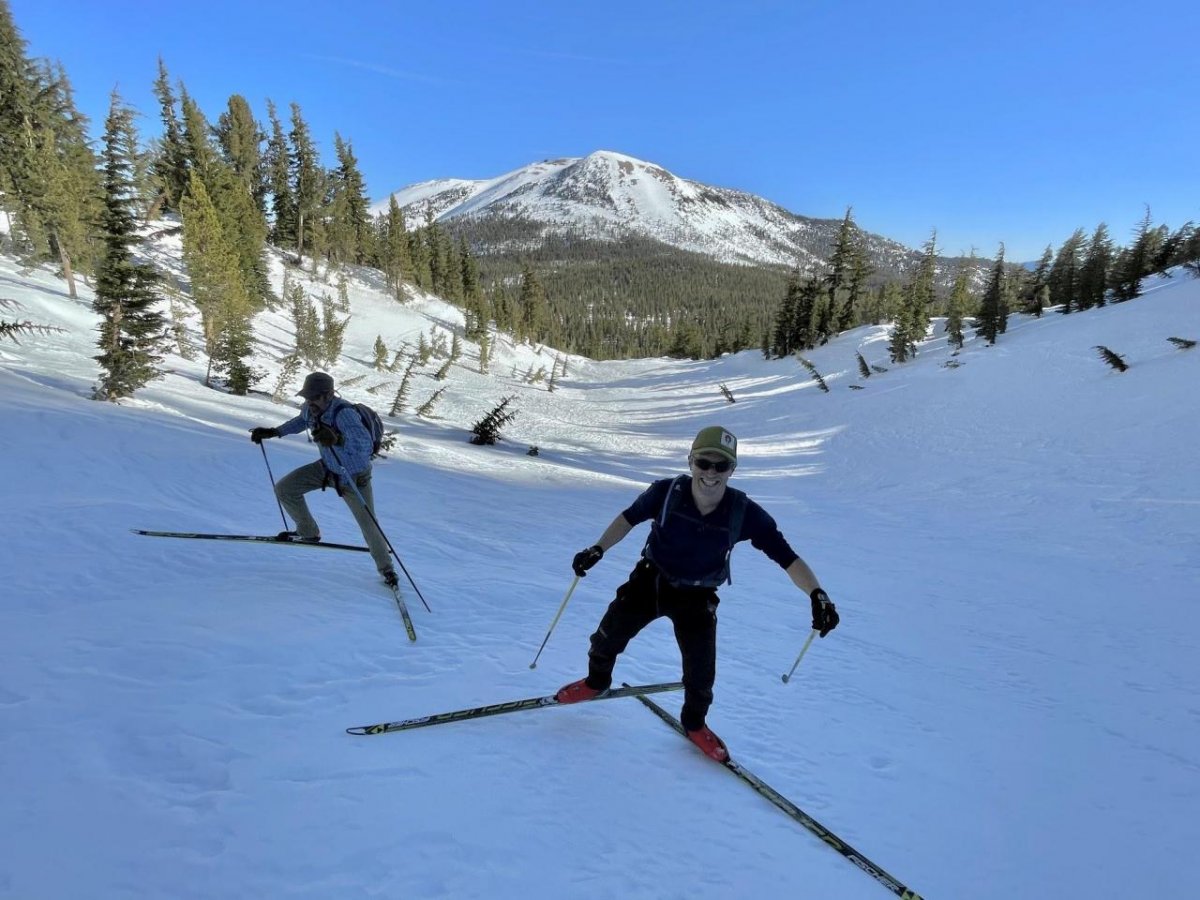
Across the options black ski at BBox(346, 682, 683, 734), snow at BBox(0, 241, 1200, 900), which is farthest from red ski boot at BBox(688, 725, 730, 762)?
black ski at BBox(346, 682, 683, 734)

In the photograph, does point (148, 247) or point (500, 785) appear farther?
point (148, 247)

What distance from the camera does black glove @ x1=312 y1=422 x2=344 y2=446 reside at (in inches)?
258

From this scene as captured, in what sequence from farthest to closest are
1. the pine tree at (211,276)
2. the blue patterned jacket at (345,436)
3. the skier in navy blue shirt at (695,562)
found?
the pine tree at (211,276) < the blue patterned jacket at (345,436) < the skier in navy blue shirt at (695,562)

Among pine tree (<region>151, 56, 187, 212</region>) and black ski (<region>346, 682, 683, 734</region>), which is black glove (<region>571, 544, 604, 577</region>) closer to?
black ski (<region>346, 682, 683, 734</region>)

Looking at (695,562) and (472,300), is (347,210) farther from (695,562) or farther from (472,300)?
(695,562)

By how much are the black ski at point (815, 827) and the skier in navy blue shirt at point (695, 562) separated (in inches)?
9.4

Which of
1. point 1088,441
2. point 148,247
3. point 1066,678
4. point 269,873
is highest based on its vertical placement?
point 148,247

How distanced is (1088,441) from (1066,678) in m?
15.9

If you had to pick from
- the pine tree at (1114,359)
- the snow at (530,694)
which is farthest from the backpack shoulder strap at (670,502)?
the pine tree at (1114,359)

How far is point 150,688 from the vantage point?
419 cm

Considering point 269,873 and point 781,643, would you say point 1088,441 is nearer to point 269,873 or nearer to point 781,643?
point 781,643

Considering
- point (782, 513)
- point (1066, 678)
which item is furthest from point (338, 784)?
point (782, 513)

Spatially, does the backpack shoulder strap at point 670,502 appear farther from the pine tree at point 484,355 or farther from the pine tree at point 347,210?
the pine tree at point 347,210

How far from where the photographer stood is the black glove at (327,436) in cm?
654
